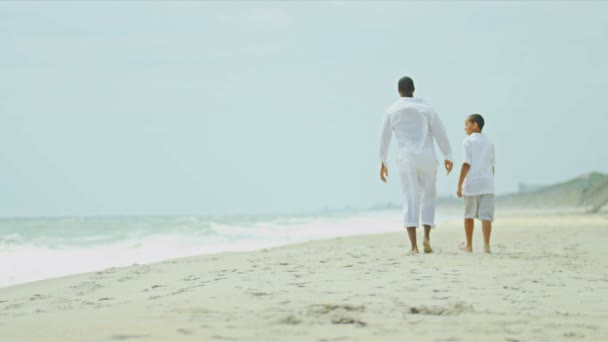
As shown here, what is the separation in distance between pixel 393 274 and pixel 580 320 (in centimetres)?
195

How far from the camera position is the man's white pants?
8133 millimetres

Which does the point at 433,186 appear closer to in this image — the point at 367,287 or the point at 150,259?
the point at 367,287

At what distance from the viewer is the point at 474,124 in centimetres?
880

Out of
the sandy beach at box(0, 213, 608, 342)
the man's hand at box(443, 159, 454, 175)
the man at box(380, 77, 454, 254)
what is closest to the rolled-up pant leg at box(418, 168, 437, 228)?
the man at box(380, 77, 454, 254)

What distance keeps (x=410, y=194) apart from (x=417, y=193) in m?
0.09

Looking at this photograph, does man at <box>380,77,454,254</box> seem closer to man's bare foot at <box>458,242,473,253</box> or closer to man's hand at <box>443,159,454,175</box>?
man's hand at <box>443,159,454,175</box>

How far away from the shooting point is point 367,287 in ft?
16.6

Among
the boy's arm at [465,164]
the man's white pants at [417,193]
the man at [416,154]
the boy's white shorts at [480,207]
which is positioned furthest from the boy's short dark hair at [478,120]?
the man's white pants at [417,193]

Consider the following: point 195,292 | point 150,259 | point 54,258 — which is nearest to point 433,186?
point 195,292

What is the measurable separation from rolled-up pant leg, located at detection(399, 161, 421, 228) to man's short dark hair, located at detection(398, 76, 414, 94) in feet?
2.84

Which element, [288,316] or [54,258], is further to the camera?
[54,258]

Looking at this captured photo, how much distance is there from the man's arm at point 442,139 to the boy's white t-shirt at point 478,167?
340mm

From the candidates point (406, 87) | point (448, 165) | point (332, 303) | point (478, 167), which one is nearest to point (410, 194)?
point (448, 165)

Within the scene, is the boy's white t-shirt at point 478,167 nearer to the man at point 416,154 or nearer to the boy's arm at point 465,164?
the boy's arm at point 465,164
